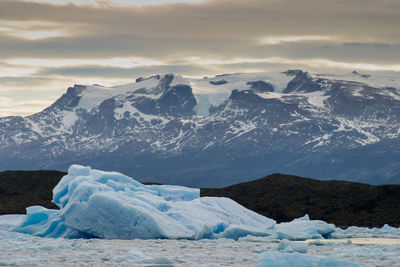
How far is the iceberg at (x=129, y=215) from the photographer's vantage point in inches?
1702

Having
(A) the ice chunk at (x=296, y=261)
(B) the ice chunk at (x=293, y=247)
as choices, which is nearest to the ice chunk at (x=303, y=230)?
(B) the ice chunk at (x=293, y=247)

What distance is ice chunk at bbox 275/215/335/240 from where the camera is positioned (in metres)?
47.7

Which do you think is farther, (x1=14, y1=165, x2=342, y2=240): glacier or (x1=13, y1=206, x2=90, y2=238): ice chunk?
(x1=13, y1=206, x2=90, y2=238): ice chunk

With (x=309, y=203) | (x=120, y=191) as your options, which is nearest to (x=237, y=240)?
(x=120, y=191)

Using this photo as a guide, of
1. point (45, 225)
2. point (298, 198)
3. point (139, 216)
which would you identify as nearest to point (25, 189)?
point (298, 198)

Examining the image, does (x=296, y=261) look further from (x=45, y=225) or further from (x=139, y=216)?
(x=45, y=225)

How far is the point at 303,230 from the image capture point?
161 ft

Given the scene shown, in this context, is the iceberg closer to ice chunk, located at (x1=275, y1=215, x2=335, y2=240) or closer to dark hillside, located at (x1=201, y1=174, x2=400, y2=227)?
ice chunk, located at (x1=275, y1=215, x2=335, y2=240)

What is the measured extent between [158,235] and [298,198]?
49.7 metres

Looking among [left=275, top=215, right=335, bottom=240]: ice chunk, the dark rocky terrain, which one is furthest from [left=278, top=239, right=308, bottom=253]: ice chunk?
the dark rocky terrain

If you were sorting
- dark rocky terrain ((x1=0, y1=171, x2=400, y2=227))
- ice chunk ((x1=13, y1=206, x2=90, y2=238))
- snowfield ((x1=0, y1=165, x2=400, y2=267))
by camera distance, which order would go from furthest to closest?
dark rocky terrain ((x1=0, y1=171, x2=400, y2=227)), ice chunk ((x1=13, y1=206, x2=90, y2=238)), snowfield ((x1=0, y1=165, x2=400, y2=267))

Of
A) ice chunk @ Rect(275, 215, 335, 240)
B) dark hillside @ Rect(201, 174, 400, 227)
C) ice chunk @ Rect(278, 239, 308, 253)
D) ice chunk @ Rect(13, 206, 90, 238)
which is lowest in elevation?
dark hillside @ Rect(201, 174, 400, 227)

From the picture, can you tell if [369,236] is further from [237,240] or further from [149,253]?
[149,253]

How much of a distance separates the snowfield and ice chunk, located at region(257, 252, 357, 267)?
40mm
